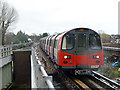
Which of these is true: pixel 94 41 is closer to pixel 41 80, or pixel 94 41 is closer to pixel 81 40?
pixel 81 40

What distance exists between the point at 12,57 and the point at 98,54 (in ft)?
29.0

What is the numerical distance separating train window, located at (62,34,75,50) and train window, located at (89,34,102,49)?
101 centimetres

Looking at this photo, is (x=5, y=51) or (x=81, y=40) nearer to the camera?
(x=81, y=40)

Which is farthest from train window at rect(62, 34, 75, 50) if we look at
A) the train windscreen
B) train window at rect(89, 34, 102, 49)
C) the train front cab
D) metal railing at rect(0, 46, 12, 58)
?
metal railing at rect(0, 46, 12, 58)

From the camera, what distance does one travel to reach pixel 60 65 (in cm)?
1030

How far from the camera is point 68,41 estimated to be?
1042 cm

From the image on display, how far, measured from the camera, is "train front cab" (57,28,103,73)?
1020 centimetres

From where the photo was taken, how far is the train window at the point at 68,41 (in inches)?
407

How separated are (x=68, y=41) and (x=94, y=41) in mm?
1467

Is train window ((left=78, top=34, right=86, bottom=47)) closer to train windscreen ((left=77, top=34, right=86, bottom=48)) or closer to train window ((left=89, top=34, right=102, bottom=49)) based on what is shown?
train windscreen ((left=77, top=34, right=86, bottom=48))

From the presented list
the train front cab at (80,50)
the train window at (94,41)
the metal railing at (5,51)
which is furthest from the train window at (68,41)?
the metal railing at (5,51)

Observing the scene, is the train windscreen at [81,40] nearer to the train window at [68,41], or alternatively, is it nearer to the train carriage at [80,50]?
the train carriage at [80,50]

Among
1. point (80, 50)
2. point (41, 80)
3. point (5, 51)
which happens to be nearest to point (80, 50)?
point (80, 50)

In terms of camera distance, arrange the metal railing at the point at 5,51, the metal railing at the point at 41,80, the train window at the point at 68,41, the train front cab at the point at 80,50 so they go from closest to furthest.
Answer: the metal railing at the point at 41,80, the train front cab at the point at 80,50, the train window at the point at 68,41, the metal railing at the point at 5,51
